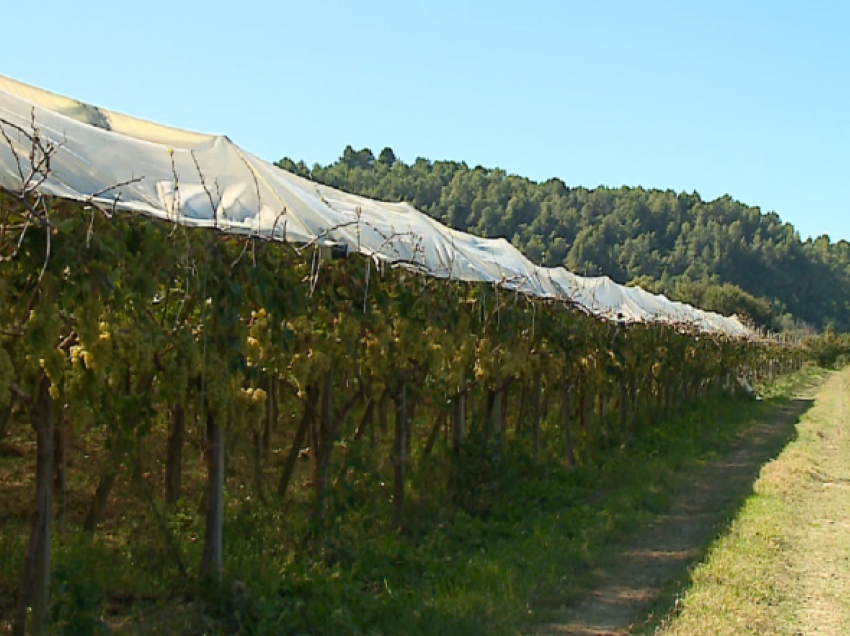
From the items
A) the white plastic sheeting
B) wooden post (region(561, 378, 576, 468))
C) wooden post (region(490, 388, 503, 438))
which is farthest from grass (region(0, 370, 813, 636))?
wooden post (region(561, 378, 576, 468))

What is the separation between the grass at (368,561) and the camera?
4.50 metres

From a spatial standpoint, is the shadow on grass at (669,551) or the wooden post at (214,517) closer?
the wooden post at (214,517)

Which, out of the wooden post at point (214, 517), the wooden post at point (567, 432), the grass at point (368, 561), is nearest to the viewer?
the grass at point (368, 561)

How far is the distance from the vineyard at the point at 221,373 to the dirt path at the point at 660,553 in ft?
3.84

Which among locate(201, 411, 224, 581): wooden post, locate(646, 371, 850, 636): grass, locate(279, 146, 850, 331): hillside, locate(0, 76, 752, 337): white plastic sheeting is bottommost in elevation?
locate(646, 371, 850, 636): grass

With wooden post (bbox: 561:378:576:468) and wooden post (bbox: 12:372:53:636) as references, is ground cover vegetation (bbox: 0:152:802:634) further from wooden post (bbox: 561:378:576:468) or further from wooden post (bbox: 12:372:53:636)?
wooden post (bbox: 561:378:576:468)

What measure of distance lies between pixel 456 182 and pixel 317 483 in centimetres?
4578

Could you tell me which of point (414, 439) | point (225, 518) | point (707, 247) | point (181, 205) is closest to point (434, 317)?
point (225, 518)

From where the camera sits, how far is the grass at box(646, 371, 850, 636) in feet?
16.9

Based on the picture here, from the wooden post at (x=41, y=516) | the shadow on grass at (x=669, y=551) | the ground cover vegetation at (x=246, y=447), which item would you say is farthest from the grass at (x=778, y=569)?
the wooden post at (x=41, y=516)

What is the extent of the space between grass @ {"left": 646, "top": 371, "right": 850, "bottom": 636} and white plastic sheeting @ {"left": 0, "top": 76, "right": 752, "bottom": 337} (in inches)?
106

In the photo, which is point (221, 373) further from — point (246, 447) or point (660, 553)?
point (660, 553)

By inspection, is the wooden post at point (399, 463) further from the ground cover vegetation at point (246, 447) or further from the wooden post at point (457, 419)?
the wooden post at point (457, 419)

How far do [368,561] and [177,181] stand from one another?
261 cm
